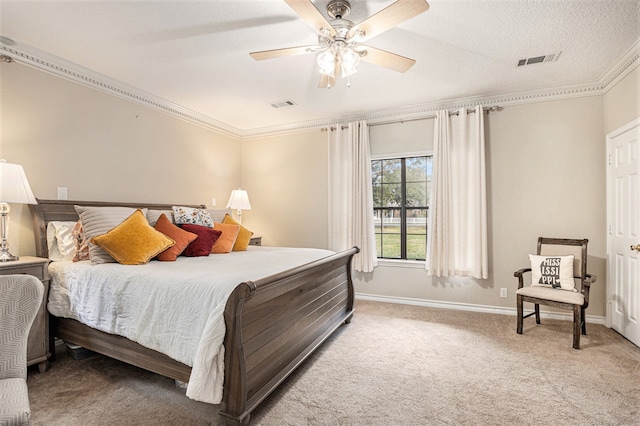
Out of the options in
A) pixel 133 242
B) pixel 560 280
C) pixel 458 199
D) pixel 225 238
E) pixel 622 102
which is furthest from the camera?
pixel 458 199

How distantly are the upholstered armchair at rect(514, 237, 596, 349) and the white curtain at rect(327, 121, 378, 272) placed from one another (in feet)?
5.96

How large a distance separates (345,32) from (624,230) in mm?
3252

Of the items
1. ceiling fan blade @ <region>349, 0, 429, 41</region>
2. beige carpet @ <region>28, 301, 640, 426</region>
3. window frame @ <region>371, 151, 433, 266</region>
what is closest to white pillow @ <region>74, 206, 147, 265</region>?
beige carpet @ <region>28, 301, 640, 426</region>

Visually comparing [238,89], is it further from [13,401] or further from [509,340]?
[509,340]

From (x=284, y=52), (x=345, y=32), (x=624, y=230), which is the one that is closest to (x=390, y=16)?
(x=345, y=32)

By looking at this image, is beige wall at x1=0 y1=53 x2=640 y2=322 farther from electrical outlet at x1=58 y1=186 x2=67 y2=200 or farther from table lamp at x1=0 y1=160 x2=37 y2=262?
table lamp at x1=0 y1=160 x2=37 y2=262

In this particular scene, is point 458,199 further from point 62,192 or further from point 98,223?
point 62,192

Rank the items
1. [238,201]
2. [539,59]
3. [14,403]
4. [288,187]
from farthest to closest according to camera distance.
Result: [288,187]
[238,201]
[539,59]
[14,403]

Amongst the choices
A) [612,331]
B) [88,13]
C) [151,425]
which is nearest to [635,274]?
[612,331]

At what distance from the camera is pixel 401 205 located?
440cm

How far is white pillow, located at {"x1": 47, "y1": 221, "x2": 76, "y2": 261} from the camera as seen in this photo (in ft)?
8.75

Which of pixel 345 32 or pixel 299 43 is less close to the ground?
pixel 299 43

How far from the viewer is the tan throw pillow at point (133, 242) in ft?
8.04

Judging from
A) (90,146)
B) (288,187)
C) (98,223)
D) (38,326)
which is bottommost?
(38,326)
